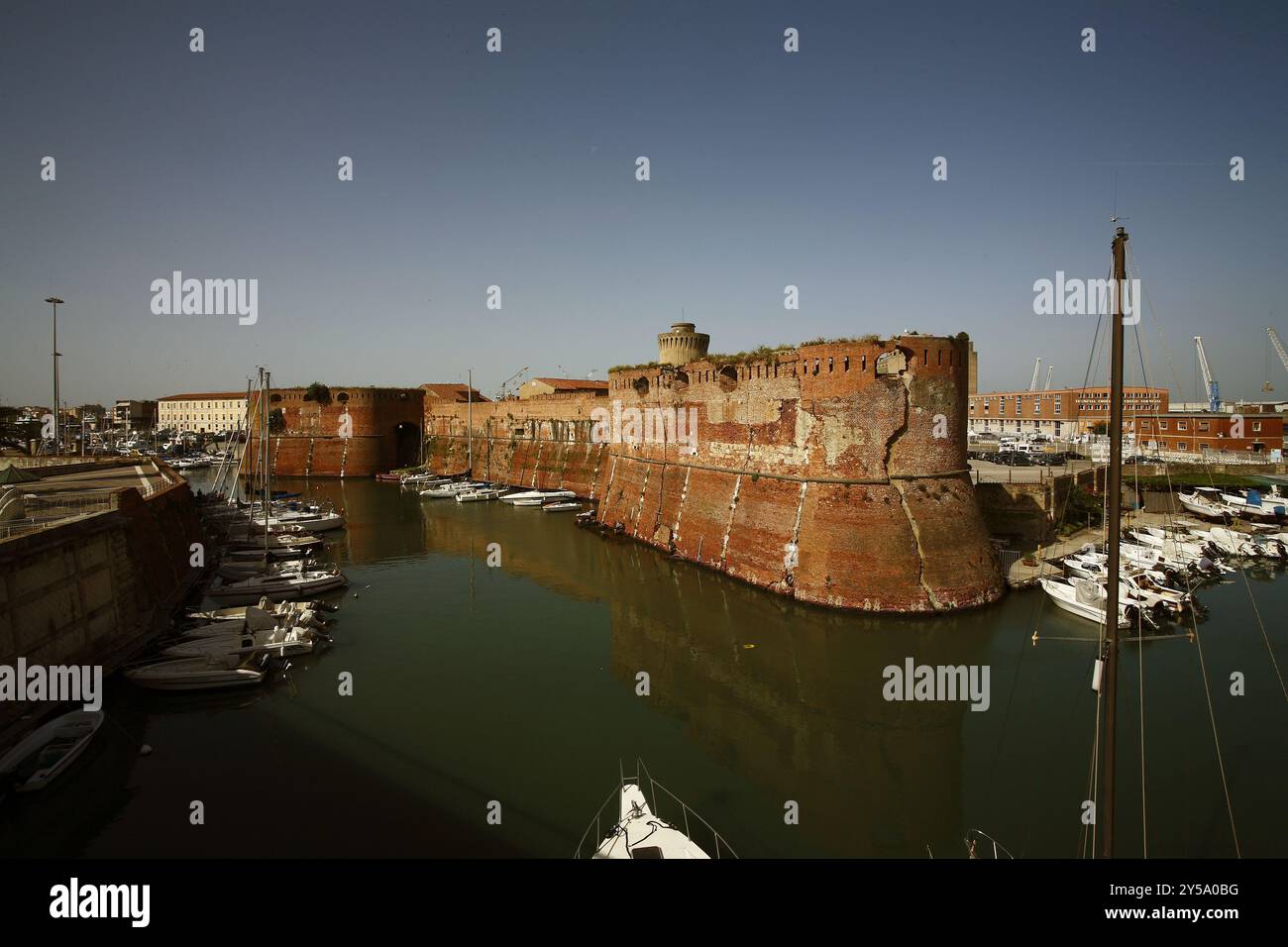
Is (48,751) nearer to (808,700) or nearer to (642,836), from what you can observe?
(642,836)

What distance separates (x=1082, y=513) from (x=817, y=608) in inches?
723

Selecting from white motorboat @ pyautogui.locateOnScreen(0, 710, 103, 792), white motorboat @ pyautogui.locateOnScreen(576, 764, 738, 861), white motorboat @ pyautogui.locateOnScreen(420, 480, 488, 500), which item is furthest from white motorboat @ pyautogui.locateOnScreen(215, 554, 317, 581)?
white motorboat @ pyautogui.locateOnScreen(420, 480, 488, 500)

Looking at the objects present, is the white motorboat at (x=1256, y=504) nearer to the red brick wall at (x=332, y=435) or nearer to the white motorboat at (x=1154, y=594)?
the white motorboat at (x=1154, y=594)

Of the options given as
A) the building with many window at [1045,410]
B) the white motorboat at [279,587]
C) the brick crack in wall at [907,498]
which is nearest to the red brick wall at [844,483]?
the brick crack in wall at [907,498]

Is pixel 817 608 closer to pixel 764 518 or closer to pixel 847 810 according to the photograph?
pixel 764 518

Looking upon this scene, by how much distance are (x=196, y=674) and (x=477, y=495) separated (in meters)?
30.1

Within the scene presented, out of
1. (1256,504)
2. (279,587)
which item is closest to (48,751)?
(279,587)

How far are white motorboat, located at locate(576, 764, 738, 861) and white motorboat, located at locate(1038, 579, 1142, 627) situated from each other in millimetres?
14038

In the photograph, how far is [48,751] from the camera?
11.4 meters

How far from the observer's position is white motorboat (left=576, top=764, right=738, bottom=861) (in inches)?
325

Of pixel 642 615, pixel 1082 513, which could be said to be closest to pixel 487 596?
pixel 642 615

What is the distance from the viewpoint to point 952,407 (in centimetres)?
1966

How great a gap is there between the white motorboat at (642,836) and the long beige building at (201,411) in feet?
407

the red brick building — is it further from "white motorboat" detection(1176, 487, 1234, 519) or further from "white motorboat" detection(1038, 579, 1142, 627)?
"white motorboat" detection(1038, 579, 1142, 627)
